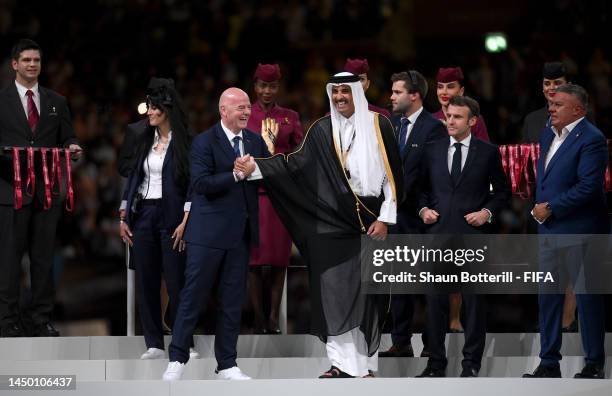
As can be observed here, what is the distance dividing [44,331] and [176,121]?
155cm

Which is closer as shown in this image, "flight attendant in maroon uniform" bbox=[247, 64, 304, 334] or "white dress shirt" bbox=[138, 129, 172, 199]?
"white dress shirt" bbox=[138, 129, 172, 199]

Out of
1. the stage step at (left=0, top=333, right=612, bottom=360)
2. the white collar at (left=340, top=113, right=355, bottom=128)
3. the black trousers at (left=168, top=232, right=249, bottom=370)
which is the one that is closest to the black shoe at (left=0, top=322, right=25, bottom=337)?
the stage step at (left=0, top=333, right=612, bottom=360)

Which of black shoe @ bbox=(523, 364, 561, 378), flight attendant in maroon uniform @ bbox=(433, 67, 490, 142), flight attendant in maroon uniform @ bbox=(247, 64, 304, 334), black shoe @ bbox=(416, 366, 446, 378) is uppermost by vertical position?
flight attendant in maroon uniform @ bbox=(433, 67, 490, 142)

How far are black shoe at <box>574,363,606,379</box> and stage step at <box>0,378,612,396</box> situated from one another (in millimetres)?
159

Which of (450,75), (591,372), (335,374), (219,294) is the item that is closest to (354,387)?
(335,374)

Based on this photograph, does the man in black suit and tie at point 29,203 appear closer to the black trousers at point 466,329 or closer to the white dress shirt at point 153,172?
the white dress shirt at point 153,172

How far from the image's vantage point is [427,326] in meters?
9.02

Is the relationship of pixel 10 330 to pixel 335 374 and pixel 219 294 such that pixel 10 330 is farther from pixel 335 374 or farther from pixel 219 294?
pixel 335 374

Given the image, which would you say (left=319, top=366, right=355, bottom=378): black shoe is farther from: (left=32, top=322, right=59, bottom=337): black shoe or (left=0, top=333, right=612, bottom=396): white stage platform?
→ (left=32, top=322, right=59, bottom=337): black shoe

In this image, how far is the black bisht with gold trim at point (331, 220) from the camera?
875 cm

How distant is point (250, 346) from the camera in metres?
9.66

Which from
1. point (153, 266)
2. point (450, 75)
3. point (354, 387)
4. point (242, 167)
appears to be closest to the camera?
point (354, 387)

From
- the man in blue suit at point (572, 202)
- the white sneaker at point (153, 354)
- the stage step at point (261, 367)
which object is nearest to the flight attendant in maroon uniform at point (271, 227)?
the stage step at point (261, 367)

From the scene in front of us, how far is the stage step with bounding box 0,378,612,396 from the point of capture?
8.43 meters
